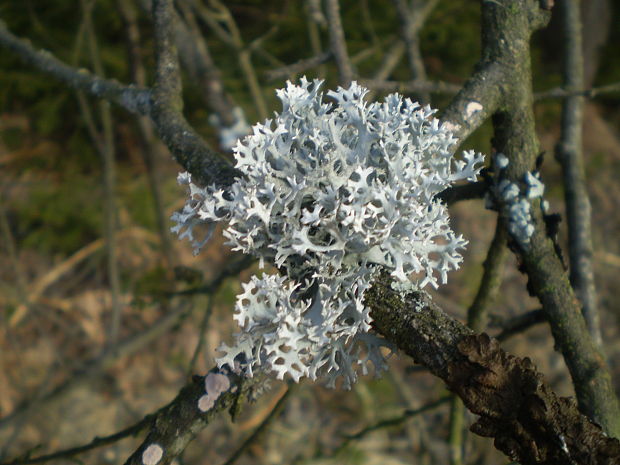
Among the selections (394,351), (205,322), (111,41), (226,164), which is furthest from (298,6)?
(394,351)

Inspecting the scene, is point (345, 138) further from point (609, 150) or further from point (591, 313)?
point (609, 150)

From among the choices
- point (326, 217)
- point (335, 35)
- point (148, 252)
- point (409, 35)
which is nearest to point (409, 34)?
point (409, 35)

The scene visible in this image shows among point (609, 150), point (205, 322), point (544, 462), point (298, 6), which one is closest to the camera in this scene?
point (544, 462)

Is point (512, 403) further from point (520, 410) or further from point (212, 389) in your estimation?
point (212, 389)

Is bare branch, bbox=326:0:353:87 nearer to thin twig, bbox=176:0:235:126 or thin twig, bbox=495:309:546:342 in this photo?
thin twig, bbox=495:309:546:342


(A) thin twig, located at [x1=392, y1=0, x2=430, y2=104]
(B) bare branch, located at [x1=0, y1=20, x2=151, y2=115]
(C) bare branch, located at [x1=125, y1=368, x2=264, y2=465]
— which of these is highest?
(A) thin twig, located at [x1=392, y1=0, x2=430, y2=104]

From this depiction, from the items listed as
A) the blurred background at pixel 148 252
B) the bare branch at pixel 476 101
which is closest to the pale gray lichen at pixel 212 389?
the bare branch at pixel 476 101

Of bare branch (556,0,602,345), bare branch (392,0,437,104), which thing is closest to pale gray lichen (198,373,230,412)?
bare branch (556,0,602,345)
